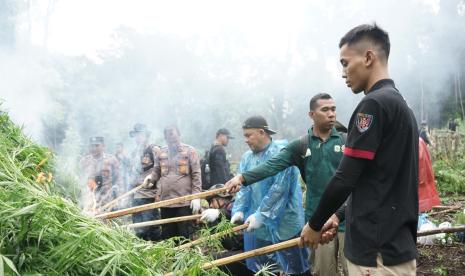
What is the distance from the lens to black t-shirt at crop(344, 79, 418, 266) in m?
1.98

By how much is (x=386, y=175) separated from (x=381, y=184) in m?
0.05

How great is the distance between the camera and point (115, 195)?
712 cm

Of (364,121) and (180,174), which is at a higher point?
(364,121)

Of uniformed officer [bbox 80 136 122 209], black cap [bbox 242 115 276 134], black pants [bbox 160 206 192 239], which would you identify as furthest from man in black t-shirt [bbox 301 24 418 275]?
uniformed officer [bbox 80 136 122 209]

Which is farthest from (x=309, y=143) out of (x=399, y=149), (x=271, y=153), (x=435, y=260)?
(x=435, y=260)

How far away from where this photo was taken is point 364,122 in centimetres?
199

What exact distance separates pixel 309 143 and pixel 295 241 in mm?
1418

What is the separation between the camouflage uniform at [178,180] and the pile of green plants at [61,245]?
377cm

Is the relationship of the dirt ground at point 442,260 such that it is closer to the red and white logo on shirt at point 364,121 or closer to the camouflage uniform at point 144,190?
the red and white logo on shirt at point 364,121

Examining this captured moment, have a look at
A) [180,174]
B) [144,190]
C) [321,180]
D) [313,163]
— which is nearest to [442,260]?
[321,180]

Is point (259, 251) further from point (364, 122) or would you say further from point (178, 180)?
point (178, 180)

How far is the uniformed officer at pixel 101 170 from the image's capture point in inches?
275

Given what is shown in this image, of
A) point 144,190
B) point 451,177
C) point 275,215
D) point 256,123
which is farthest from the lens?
point 451,177

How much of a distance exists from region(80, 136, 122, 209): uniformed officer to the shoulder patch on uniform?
5704mm
